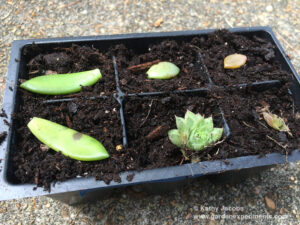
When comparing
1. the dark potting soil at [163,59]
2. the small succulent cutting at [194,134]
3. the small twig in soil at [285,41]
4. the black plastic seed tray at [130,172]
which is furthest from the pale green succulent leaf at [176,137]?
the small twig in soil at [285,41]

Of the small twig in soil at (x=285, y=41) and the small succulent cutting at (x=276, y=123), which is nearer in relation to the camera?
the small succulent cutting at (x=276, y=123)

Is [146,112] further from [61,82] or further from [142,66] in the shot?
[61,82]

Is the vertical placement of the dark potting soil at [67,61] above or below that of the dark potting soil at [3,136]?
above

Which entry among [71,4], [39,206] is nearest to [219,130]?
[39,206]

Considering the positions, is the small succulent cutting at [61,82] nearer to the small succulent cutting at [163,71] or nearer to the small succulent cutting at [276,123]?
the small succulent cutting at [163,71]

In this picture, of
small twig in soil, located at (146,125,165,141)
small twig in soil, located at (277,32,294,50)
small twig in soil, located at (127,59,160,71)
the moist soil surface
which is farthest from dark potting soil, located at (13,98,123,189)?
small twig in soil, located at (277,32,294,50)

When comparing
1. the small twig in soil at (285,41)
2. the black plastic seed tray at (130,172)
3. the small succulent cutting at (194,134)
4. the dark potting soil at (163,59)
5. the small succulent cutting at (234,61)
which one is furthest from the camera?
the small twig in soil at (285,41)

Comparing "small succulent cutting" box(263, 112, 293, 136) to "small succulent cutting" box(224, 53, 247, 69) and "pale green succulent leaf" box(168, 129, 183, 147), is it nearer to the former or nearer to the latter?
"small succulent cutting" box(224, 53, 247, 69)
